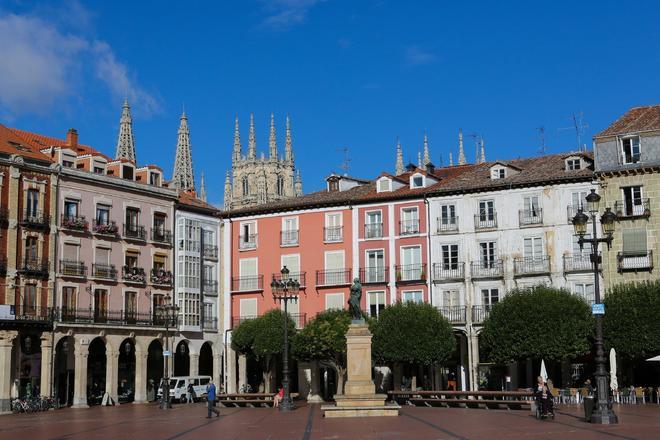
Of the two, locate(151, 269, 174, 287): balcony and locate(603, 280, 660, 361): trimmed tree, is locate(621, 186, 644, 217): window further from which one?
locate(151, 269, 174, 287): balcony

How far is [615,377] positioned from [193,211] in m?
33.5

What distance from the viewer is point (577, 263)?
60438 millimetres

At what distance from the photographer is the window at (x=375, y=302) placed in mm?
66144

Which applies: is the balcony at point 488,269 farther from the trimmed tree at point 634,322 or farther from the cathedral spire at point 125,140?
the cathedral spire at point 125,140

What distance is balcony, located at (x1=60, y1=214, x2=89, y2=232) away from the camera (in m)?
62.8

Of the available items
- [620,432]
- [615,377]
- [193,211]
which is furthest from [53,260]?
[620,432]

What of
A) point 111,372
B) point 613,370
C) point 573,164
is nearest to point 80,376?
point 111,372

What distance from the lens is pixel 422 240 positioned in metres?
66.1

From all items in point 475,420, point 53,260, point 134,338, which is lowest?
point 475,420

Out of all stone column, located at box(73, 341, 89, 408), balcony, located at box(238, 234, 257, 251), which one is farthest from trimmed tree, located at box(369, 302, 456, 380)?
stone column, located at box(73, 341, 89, 408)

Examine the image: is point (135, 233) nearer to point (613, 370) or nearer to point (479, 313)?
point (479, 313)

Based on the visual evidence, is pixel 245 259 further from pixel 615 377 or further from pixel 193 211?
pixel 615 377

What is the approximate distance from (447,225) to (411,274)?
13.4 feet

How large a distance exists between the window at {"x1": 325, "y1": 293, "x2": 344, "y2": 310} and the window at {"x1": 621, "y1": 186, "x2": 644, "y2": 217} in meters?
19.8
